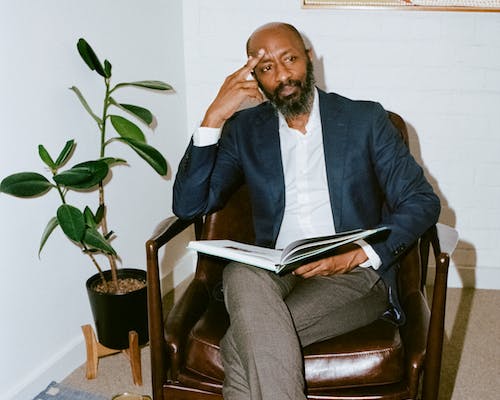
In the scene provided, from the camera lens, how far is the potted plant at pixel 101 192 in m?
1.95

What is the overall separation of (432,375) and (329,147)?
76 centimetres

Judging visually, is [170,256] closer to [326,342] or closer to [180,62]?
[180,62]

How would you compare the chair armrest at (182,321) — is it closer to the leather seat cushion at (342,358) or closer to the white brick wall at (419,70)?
the leather seat cushion at (342,358)

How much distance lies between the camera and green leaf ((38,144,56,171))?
2.00 metres

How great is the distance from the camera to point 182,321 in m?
1.77

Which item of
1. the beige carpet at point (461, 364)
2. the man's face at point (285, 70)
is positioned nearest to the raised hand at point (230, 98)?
the man's face at point (285, 70)

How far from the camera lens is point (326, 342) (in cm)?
169

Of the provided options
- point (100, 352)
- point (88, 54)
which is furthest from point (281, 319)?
point (88, 54)

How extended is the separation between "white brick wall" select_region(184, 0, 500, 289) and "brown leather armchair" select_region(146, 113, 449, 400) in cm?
123

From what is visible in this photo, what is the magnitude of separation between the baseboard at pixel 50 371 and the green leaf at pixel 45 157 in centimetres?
75

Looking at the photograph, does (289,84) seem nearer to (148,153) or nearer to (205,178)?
(205,178)

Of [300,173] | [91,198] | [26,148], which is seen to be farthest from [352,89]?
[26,148]

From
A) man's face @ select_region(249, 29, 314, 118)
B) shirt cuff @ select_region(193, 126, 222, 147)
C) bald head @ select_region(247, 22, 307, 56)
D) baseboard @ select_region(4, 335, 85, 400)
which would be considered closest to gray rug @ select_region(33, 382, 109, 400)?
baseboard @ select_region(4, 335, 85, 400)

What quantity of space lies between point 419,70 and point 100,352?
1.90 meters
